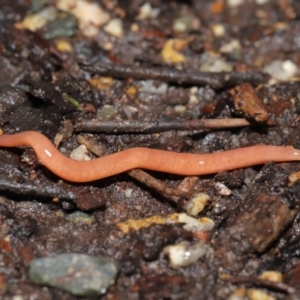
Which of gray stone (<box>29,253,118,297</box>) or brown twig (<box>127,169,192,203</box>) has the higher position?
brown twig (<box>127,169,192,203</box>)

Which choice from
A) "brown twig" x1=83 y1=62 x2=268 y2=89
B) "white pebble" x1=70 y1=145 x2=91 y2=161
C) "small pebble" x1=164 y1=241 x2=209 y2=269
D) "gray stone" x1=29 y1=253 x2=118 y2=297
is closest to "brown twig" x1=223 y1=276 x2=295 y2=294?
"small pebble" x1=164 y1=241 x2=209 y2=269

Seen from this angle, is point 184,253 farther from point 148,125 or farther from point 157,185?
point 148,125

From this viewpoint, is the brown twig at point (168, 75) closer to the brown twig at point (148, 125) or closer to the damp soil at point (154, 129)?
the damp soil at point (154, 129)

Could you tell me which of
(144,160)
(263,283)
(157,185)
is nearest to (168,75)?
(144,160)

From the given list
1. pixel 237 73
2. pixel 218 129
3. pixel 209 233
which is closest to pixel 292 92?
pixel 237 73

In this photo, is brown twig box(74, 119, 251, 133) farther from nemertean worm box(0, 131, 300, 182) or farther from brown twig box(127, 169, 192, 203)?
brown twig box(127, 169, 192, 203)

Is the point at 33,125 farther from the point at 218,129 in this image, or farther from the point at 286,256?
the point at 286,256
